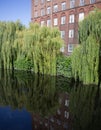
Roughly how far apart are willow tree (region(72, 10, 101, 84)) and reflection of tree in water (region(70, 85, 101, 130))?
1114 mm

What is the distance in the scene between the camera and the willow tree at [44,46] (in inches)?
1018

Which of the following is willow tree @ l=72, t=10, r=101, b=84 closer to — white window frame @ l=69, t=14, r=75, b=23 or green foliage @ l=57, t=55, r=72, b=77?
green foliage @ l=57, t=55, r=72, b=77

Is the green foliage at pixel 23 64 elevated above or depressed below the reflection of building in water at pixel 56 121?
above

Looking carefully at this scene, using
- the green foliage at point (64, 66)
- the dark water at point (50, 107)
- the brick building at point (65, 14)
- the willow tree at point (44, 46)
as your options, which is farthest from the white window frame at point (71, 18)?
the dark water at point (50, 107)

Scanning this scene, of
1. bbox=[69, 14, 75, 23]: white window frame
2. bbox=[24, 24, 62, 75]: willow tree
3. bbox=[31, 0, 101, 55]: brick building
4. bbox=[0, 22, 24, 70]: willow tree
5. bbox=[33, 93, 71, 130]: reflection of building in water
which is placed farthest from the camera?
bbox=[69, 14, 75, 23]: white window frame

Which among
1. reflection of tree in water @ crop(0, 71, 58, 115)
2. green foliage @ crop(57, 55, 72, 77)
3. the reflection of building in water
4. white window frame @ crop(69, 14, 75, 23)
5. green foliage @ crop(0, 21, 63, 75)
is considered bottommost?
the reflection of building in water

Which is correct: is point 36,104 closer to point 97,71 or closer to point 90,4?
point 97,71

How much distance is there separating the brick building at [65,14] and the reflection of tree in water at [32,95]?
15.7 meters

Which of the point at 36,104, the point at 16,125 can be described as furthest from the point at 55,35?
the point at 16,125

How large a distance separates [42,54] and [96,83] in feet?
29.1

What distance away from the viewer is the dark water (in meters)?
11.1

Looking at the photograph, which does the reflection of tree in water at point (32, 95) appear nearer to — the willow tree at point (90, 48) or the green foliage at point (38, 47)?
the willow tree at point (90, 48)

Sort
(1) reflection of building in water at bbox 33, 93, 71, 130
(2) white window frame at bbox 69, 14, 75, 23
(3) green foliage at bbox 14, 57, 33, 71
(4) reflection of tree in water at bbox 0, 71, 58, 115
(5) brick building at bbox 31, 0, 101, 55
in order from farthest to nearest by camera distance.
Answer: (2) white window frame at bbox 69, 14, 75, 23, (5) brick building at bbox 31, 0, 101, 55, (3) green foliage at bbox 14, 57, 33, 71, (4) reflection of tree in water at bbox 0, 71, 58, 115, (1) reflection of building in water at bbox 33, 93, 71, 130

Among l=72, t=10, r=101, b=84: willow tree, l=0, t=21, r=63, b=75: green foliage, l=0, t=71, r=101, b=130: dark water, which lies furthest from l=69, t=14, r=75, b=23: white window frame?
l=0, t=71, r=101, b=130: dark water
